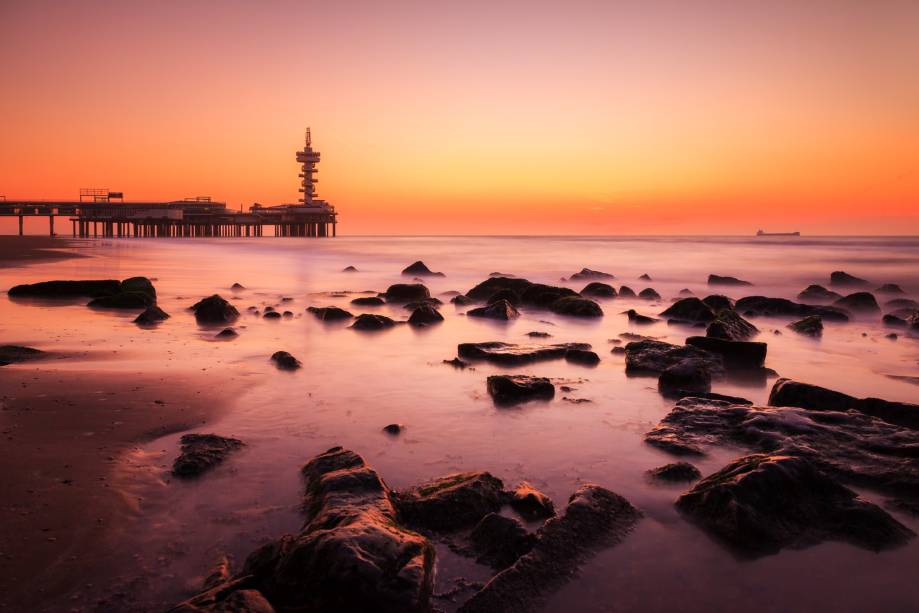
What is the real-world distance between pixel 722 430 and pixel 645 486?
4.46 feet

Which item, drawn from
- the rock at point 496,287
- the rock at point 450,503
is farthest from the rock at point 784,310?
the rock at point 450,503

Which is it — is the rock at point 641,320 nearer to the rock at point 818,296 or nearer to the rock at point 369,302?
the rock at point 369,302

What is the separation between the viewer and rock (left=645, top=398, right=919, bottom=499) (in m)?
4.03

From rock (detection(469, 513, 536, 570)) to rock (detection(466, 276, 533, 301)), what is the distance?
12456 mm

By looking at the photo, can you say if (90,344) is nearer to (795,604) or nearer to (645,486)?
(645,486)

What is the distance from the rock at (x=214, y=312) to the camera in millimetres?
10692

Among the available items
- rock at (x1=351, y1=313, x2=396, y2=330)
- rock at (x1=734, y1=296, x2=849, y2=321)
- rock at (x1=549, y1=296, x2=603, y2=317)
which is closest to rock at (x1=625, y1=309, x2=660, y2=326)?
rock at (x1=549, y1=296, x2=603, y2=317)

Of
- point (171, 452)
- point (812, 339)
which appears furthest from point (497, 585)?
point (812, 339)

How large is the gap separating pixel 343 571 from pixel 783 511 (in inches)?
102

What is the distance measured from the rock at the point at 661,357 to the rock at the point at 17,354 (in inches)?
281

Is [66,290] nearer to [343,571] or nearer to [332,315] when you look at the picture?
[332,315]

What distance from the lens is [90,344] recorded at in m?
8.02

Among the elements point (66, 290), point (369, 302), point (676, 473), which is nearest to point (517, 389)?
point (676, 473)

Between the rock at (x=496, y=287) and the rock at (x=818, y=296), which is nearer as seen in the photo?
the rock at (x=496, y=287)
